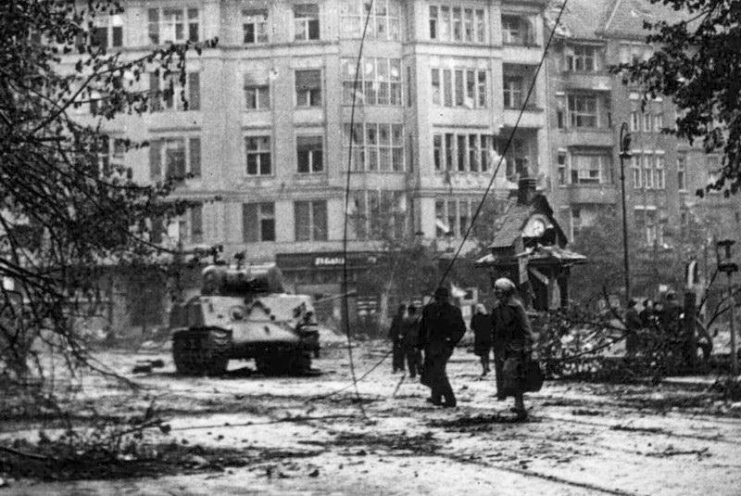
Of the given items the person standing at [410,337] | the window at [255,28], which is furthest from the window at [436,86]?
the person standing at [410,337]

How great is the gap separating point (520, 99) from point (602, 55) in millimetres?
4450

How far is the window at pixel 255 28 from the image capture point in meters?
47.6

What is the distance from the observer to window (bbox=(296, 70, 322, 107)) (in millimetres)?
48188

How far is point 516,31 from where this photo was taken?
5366cm

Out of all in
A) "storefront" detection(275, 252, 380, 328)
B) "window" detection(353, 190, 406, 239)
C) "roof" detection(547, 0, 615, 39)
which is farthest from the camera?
"storefront" detection(275, 252, 380, 328)

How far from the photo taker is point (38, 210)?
1116cm

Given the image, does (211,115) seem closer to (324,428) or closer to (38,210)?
(324,428)

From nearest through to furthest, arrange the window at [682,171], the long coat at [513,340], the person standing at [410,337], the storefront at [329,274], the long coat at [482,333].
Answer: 1. the long coat at [513,340]
2. the long coat at [482,333]
3. the person standing at [410,337]
4. the storefront at [329,274]
5. the window at [682,171]

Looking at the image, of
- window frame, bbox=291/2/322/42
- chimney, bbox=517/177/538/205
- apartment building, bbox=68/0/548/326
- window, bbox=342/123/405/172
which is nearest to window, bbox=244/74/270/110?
apartment building, bbox=68/0/548/326

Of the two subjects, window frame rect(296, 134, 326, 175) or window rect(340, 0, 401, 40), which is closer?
Answer: window rect(340, 0, 401, 40)

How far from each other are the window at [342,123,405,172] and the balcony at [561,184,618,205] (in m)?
12.2

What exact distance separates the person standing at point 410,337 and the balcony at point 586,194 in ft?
107

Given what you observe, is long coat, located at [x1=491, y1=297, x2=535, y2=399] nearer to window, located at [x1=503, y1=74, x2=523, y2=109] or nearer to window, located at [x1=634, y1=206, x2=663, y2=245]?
window, located at [x1=634, y1=206, x2=663, y2=245]

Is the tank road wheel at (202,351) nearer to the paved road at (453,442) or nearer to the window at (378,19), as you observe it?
the paved road at (453,442)
